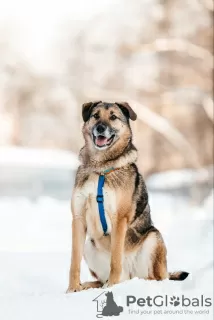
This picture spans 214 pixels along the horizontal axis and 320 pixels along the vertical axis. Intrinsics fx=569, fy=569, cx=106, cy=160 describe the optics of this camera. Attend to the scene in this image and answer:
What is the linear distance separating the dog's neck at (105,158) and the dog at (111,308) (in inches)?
20.9

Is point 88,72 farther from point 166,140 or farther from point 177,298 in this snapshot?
point 177,298

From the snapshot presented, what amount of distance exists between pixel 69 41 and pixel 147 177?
6.15 feet

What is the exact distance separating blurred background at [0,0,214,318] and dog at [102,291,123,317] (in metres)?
3.48

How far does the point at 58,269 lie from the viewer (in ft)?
8.87

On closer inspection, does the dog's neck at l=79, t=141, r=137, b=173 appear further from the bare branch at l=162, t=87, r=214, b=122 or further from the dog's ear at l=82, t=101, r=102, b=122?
the bare branch at l=162, t=87, r=214, b=122

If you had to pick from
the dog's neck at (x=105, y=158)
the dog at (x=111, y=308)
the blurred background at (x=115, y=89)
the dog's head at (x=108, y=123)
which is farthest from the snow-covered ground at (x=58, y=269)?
the blurred background at (x=115, y=89)

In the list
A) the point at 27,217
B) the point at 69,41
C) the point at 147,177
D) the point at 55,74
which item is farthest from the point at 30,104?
the point at 27,217

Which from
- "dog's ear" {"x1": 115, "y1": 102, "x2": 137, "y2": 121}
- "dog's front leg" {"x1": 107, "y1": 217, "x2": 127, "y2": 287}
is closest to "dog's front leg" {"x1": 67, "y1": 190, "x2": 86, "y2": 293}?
"dog's front leg" {"x1": 107, "y1": 217, "x2": 127, "y2": 287}

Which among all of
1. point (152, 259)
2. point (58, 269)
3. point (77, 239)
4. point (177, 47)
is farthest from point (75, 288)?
point (177, 47)

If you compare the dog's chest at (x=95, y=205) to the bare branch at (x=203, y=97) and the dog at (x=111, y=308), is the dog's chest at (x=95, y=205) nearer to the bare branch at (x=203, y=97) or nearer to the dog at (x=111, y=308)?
the dog at (x=111, y=308)

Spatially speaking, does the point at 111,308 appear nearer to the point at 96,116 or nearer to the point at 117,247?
the point at 117,247

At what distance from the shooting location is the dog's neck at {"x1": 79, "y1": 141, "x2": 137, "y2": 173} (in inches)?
85.4

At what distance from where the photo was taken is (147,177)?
22.3ft

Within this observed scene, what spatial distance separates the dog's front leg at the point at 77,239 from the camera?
214cm
